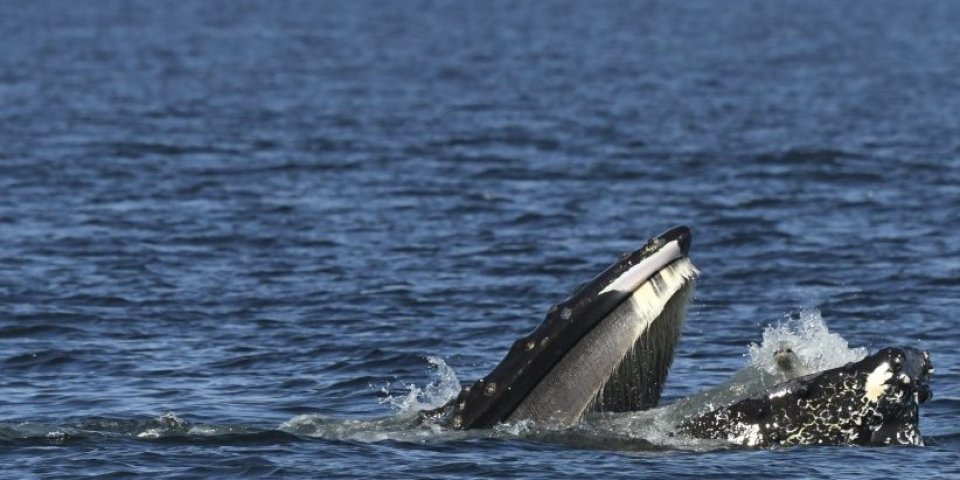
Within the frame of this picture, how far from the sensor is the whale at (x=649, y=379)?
43.7ft

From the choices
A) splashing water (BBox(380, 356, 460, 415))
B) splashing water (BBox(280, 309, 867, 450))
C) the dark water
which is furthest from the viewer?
splashing water (BBox(380, 356, 460, 415))

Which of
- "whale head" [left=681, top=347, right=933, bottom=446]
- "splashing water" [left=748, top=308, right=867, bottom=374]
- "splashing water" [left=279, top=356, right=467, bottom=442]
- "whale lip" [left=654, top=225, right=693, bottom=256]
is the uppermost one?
"whale lip" [left=654, top=225, right=693, bottom=256]

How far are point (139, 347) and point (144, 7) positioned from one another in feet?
320

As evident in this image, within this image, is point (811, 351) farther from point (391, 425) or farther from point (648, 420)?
point (391, 425)

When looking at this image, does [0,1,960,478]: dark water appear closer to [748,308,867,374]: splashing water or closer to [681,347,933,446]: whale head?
[681,347,933,446]: whale head

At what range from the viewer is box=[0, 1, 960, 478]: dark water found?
15453 mm

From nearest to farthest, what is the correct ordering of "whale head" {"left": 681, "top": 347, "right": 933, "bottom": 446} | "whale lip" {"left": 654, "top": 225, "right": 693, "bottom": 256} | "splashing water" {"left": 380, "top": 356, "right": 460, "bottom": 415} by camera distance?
"whale lip" {"left": 654, "top": 225, "right": 693, "bottom": 256} → "whale head" {"left": 681, "top": 347, "right": 933, "bottom": 446} → "splashing water" {"left": 380, "top": 356, "right": 460, "bottom": 415}

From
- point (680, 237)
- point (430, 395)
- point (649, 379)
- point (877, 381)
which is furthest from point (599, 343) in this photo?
point (430, 395)

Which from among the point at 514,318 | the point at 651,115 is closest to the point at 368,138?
the point at 651,115

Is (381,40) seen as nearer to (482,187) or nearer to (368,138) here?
(368,138)

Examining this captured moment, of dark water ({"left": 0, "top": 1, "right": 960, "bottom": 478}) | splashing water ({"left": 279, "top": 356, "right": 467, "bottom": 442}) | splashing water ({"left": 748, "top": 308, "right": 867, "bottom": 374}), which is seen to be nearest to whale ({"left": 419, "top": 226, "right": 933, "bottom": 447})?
dark water ({"left": 0, "top": 1, "right": 960, "bottom": 478})

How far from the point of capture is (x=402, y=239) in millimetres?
28328

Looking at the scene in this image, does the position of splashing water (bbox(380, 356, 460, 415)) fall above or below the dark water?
below

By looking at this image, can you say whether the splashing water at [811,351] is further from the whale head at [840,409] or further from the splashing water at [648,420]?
the whale head at [840,409]
